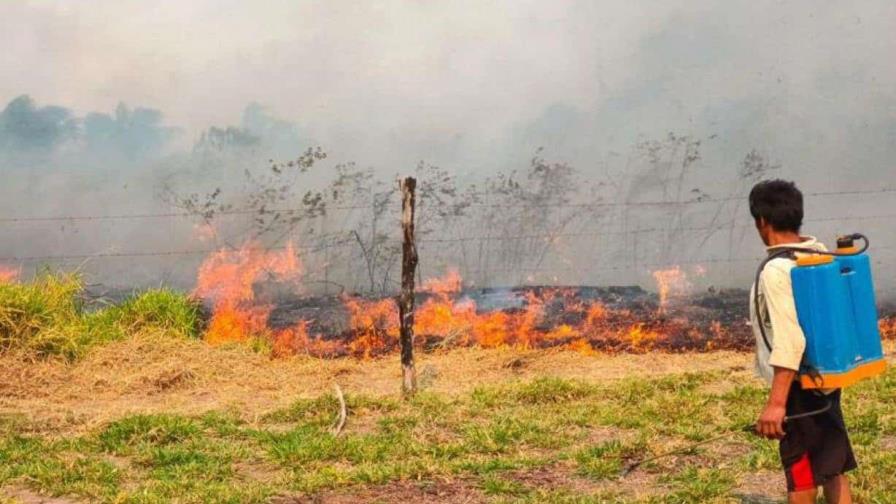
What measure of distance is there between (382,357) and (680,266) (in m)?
5.56

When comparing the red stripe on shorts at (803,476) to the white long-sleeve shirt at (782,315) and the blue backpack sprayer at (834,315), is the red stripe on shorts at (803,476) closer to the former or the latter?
the blue backpack sprayer at (834,315)

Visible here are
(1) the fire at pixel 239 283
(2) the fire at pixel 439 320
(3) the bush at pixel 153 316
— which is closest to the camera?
(3) the bush at pixel 153 316

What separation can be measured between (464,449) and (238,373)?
550cm

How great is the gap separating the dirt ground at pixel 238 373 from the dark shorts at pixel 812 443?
19.4 ft

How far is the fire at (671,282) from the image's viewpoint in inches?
615

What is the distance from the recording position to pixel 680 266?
15875mm

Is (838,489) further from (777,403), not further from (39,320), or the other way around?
(39,320)

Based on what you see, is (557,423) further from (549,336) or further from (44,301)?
(44,301)

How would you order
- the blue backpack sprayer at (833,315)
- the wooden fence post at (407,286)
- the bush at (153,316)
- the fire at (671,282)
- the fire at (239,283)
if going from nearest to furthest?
the blue backpack sprayer at (833,315), the wooden fence post at (407,286), the bush at (153,316), the fire at (239,283), the fire at (671,282)

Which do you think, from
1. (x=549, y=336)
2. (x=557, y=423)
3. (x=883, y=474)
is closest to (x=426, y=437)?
(x=557, y=423)

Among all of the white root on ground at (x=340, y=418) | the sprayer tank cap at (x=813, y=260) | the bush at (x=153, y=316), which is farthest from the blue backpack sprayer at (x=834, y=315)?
the bush at (x=153, y=316)

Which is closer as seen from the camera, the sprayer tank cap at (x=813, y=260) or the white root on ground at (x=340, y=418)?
the sprayer tank cap at (x=813, y=260)

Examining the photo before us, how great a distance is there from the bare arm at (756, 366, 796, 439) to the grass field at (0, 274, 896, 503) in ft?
5.28

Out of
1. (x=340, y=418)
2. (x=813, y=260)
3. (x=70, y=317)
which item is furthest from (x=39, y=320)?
(x=813, y=260)
